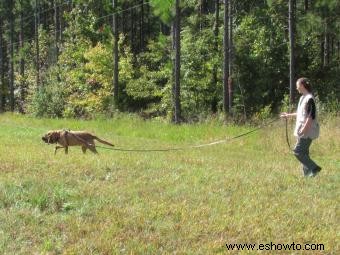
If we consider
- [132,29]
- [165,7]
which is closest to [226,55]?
[165,7]

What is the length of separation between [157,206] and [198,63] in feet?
86.9

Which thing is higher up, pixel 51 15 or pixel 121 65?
pixel 51 15

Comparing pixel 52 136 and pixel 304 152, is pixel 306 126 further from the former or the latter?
pixel 52 136

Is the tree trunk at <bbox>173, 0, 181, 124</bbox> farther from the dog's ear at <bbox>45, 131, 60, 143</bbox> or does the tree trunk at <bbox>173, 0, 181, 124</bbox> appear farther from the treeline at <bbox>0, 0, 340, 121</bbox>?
the dog's ear at <bbox>45, 131, 60, 143</bbox>

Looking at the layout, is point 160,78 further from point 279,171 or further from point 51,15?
point 51,15

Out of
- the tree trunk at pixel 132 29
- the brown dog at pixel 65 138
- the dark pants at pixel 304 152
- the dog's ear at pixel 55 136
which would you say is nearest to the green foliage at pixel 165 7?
the brown dog at pixel 65 138

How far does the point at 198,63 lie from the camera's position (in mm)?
33344

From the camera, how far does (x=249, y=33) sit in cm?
3297

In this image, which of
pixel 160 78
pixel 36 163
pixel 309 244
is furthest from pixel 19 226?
pixel 160 78

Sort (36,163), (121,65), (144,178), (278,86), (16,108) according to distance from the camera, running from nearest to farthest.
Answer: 1. (144,178)
2. (36,163)
3. (278,86)
4. (121,65)
5. (16,108)

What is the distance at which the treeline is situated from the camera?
98.1 ft

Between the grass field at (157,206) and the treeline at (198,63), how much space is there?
43.2ft

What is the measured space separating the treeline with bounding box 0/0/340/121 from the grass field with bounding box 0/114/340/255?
1317cm

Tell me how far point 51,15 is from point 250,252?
64.7 m
